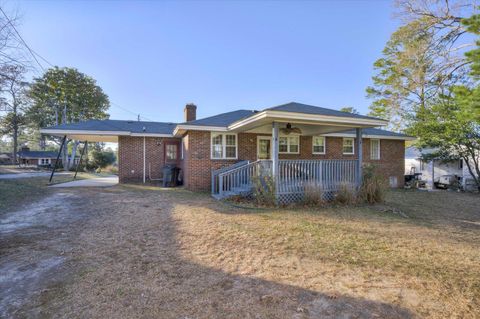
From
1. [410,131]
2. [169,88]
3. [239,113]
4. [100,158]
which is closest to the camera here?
[239,113]

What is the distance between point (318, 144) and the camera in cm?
1339

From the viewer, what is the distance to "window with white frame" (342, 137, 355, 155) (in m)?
14.2

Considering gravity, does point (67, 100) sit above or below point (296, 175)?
above

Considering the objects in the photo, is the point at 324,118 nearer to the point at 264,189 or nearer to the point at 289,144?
the point at 264,189

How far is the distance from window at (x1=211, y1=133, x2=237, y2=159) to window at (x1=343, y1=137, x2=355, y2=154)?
7.14 metres

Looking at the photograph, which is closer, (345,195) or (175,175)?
(345,195)

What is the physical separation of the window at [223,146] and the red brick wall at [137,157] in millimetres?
3870

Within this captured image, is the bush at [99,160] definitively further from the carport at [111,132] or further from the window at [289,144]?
the window at [289,144]

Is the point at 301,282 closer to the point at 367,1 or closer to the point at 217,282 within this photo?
the point at 217,282

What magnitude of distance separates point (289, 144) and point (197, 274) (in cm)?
1021

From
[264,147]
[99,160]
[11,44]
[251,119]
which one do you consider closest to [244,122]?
[251,119]

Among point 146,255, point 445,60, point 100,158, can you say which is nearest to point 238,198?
point 146,255

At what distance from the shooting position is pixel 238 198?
28.1ft

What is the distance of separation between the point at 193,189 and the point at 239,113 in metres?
5.11
